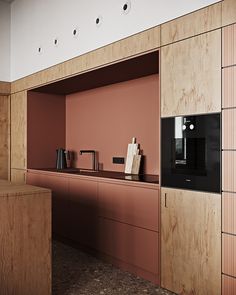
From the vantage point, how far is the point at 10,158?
5.67 metres

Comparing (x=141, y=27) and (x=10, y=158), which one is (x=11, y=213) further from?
(x=10, y=158)

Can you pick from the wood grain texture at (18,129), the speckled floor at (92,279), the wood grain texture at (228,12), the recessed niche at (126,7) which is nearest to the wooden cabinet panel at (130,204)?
the speckled floor at (92,279)

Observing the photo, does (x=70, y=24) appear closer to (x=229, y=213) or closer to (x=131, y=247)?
(x=131, y=247)

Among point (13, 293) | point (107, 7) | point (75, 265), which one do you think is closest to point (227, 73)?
point (107, 7)

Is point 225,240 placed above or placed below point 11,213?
below

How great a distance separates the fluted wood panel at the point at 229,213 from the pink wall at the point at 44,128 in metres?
3.35

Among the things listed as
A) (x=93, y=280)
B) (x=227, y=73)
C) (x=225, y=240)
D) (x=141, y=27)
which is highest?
(x=141, y=27)

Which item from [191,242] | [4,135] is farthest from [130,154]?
[4,135]

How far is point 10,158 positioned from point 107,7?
10.0ft

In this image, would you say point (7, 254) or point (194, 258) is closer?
point (7, 254)

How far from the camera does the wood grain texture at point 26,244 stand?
8.07 feet

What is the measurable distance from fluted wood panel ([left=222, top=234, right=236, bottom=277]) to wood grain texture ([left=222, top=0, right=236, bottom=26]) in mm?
1481

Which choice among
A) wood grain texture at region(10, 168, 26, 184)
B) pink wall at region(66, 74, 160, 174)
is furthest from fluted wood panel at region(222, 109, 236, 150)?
wood grain texture at region(10, 168, 26, 184)

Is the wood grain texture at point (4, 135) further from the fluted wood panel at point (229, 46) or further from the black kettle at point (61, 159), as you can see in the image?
the fluted wood panel at point (229, 46)
